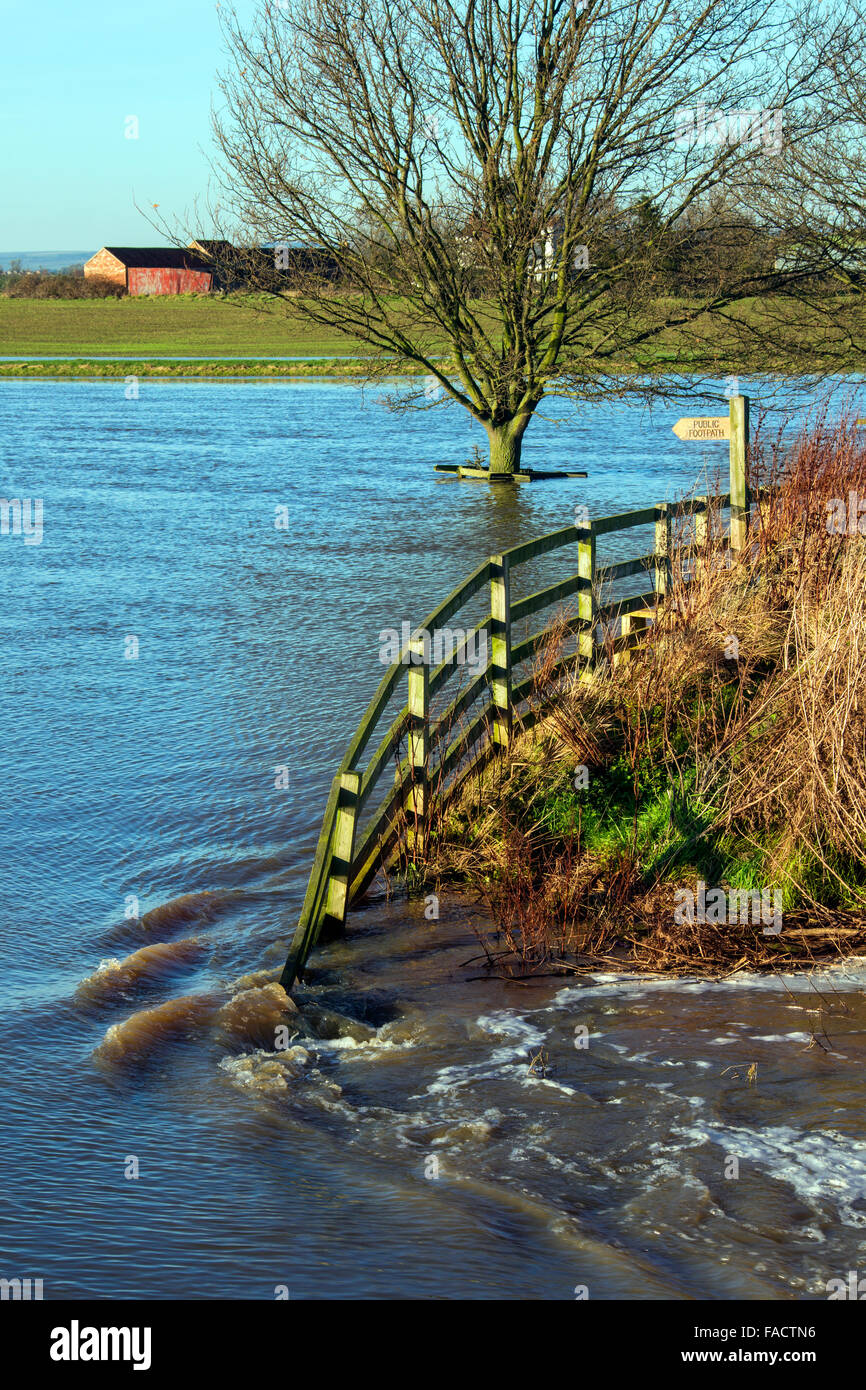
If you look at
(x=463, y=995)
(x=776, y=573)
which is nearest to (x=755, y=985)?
(x=463, y=995)

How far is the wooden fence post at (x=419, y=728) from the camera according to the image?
24.7 feet

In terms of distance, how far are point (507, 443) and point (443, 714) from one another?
1723 centimetres

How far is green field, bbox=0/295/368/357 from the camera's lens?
6888 cm

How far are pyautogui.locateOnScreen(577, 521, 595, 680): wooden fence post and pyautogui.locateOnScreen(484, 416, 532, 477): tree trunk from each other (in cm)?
1558

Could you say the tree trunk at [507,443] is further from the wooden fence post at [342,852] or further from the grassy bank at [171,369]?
the grassy bank at [171,369]

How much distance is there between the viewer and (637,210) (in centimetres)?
2180

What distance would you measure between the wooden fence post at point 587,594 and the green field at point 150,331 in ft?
176

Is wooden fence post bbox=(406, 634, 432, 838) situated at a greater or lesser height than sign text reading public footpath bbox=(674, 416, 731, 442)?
lesser

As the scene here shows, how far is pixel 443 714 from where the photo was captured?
802 centimetres

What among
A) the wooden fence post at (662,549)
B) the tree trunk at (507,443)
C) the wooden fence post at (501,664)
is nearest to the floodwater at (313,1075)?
the wooden fence post at (501,664)

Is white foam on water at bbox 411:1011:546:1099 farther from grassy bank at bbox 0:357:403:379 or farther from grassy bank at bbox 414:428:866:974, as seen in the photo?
grassy bank at bbox 0:357:403:379
